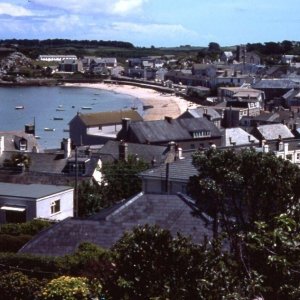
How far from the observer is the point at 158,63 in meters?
165

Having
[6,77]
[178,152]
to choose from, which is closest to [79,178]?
[178,152]

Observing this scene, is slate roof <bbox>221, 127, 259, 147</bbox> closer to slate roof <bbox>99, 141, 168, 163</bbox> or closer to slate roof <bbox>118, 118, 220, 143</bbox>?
slate roof <bbox>118, 118, 220, 143</bbox>

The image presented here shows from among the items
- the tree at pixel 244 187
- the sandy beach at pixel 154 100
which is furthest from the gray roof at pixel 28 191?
the sandy beach at pixel 154 100

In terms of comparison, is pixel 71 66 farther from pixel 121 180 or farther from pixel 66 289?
pixel 66 289

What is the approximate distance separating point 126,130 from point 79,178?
1655 centimetres

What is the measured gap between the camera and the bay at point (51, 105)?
217ft

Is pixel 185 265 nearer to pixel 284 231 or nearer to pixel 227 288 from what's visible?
pixel 227 288

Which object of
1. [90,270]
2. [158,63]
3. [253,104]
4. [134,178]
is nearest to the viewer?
[90,270]

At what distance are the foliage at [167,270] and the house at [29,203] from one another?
1251 cm

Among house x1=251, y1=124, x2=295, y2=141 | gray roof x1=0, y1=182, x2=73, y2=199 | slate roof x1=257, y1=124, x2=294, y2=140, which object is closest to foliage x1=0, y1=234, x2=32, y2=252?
gray roof x1=0, y1=182, x2=73, y2=199

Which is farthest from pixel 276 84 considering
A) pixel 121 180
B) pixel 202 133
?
pixel 121 180

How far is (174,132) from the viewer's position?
1763 inches

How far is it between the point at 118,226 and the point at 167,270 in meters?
7.78

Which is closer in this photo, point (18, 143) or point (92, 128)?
point (18, 143)
